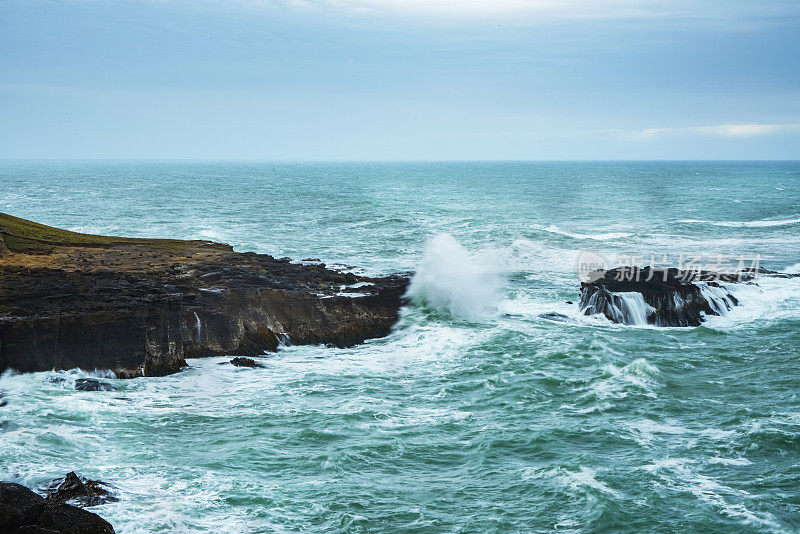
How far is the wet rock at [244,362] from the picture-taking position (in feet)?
71.7

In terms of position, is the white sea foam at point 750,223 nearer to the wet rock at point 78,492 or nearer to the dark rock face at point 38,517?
the wet rock at point 78,492

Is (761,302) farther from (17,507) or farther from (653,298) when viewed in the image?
(17,507)

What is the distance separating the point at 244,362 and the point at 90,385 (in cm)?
431

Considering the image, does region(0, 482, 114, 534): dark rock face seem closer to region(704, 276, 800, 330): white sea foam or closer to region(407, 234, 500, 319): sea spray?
region(407, 234, 500, 319): sea spray

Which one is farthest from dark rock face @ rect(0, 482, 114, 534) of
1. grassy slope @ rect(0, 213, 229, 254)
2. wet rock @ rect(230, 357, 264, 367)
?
grassy slope @ rect(0, 213, 229, 254)

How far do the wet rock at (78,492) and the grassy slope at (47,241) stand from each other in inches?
705

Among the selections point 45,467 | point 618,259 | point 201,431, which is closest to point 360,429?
point 201,431

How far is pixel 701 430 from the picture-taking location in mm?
17422

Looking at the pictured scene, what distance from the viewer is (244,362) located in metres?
21.9

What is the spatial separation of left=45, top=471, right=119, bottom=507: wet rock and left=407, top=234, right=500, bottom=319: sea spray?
15.8 metres

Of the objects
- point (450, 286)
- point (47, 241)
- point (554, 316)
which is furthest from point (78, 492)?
point (47, 241)

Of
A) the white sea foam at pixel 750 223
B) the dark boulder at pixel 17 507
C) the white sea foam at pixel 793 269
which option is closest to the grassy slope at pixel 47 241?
the dark boulder at pixel 17 507

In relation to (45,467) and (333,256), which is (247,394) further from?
(333,256)

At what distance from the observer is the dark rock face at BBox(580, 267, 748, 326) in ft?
89.5
